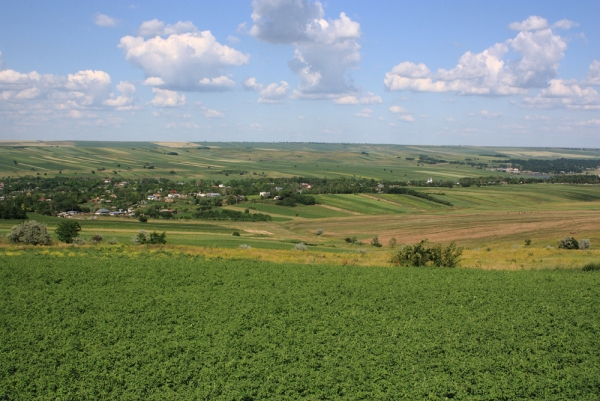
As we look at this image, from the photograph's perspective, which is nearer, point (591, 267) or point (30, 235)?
point (591, 267)

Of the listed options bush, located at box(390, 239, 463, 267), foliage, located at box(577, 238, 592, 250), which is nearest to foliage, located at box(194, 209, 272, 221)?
foliage, located at box(577, 238, 592, 250)

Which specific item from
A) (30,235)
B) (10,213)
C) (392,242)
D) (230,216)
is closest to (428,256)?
(392,242)

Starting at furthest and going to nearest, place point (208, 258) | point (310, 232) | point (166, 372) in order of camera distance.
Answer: point (310, 232)
point (208, 258)
point (166, 372)

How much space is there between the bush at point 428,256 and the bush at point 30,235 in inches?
1002

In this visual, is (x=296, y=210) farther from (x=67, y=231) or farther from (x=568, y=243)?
(x=67, y=231)

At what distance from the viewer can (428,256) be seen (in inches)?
1147

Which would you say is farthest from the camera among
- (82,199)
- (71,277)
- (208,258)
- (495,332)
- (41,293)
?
(82,199)

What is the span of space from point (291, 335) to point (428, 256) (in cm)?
1526

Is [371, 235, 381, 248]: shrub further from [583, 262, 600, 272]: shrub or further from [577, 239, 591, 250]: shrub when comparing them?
[583, 262, 600, 272]: shrub

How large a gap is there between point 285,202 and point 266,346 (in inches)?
3004

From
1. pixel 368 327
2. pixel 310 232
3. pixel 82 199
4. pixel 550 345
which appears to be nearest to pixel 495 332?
pixel 550 345

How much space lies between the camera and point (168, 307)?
18578 millimetres

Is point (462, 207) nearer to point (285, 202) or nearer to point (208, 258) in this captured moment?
point (285, 202)

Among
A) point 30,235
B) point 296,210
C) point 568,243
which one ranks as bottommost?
point 296,210
